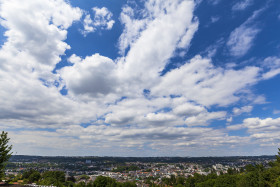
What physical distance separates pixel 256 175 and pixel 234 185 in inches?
403

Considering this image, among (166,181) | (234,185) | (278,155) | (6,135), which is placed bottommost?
(166,181)

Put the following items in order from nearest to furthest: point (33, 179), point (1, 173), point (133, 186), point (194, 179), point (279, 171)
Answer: point (1, 173) → point (279, 171) → point (33, 179) → point (133, 186) → point (194, 179)

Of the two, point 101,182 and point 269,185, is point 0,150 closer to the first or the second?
point 101,182

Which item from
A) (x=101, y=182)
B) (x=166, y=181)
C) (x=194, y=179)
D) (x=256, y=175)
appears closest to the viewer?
(x=256, y=175)

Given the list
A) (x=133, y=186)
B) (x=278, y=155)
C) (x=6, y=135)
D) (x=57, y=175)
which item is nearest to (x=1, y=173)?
(x=6, y=135)

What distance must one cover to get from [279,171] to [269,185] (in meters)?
7.40

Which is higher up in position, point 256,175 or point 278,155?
point 278,155

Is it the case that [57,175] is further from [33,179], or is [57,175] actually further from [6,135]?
[6,135]

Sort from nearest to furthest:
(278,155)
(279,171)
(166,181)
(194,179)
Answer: (279,171), (278,155), (194,179), (166,181)

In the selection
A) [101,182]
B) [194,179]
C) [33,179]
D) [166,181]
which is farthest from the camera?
[166,181]

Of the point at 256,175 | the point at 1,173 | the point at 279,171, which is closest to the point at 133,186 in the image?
the point at 256,175

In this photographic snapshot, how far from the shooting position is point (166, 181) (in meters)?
135

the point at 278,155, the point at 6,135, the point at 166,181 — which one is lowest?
the point at 166,181

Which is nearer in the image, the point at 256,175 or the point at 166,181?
the point at 256,175
